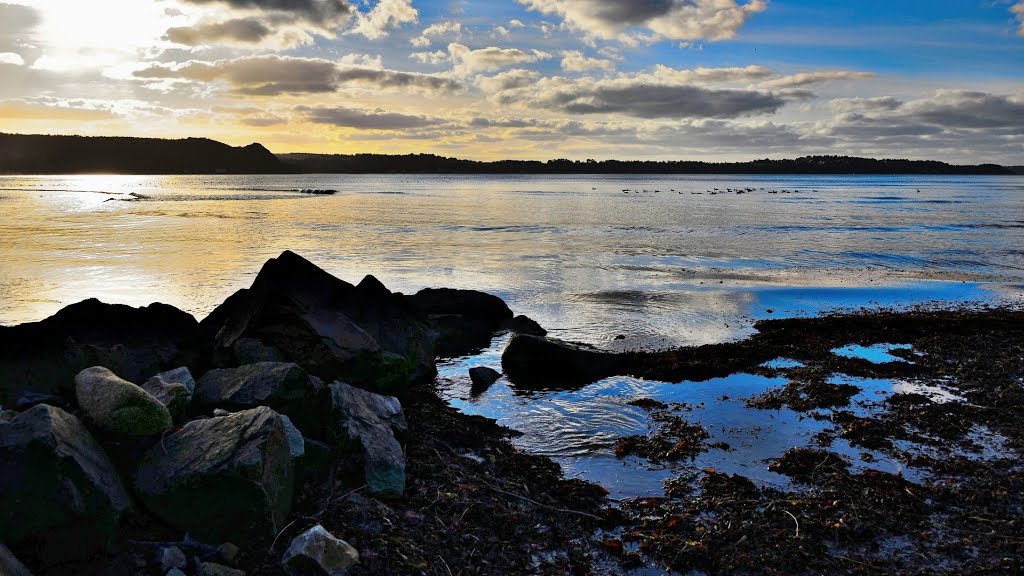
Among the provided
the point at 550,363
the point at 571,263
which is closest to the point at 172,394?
the point at 550,363

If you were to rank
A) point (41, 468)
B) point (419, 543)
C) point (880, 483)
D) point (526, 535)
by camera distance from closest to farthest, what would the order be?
1. point (41, 468)
2. point (419, 543)
3. point (526, 535)
4. point (880, 483)

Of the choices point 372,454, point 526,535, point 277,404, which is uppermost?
point 277,404

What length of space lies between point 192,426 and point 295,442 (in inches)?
35.5

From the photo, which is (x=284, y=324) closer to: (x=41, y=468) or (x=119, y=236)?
(x=41, y=468)

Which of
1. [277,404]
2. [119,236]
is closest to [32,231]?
[119,236]

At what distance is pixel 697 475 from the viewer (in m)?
7.72

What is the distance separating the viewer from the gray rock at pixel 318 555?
514cm

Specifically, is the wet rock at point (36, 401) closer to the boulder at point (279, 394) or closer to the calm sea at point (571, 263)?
the boulder at point (279, 394)

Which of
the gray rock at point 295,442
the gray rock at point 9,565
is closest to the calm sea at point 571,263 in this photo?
the gray rock at point 295,442

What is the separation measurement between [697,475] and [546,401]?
328 centimetres

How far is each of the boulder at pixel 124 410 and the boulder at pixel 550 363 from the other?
21.4ft

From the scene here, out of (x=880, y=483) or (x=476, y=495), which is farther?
(x=880, y=483)

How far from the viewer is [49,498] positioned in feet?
15.7

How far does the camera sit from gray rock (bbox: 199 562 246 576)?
4879 millimetres
